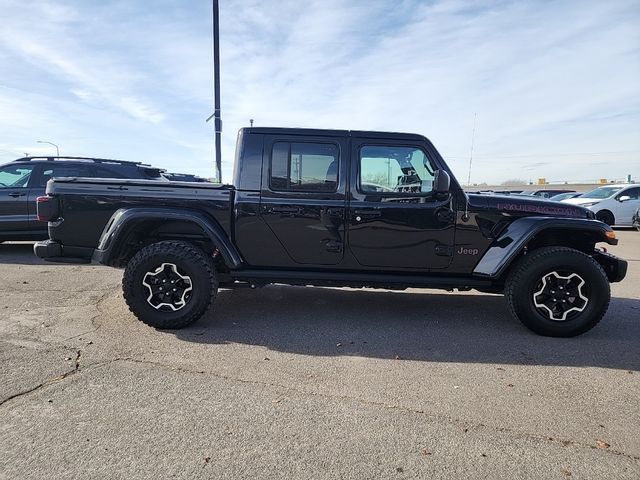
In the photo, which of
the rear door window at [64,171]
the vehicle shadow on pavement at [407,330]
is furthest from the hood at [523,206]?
the rear door window at [64,171]

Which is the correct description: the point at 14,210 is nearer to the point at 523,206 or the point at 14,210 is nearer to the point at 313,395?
the point at 313,395

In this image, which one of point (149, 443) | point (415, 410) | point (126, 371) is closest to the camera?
point (149, 443)

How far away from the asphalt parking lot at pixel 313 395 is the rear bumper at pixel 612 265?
0.56 m

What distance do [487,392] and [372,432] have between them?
3.40 feet

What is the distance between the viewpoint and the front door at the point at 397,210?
435cm

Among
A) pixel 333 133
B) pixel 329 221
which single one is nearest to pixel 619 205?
pixel 333 133

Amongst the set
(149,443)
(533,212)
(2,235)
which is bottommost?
(149,443)

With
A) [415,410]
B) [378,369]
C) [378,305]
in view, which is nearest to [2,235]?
[378,305]

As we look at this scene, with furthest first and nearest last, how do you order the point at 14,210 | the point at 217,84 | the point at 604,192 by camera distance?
1. the point at 604,192
2. the point at 217,84
3. the point at 14,210

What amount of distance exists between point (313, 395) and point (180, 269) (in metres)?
2.02

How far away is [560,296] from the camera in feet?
14.0

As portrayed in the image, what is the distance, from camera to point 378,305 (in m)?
5.29

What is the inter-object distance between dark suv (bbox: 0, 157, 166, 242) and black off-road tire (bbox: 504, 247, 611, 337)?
6819 mm

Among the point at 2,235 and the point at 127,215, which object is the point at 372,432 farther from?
the point at 2,235
